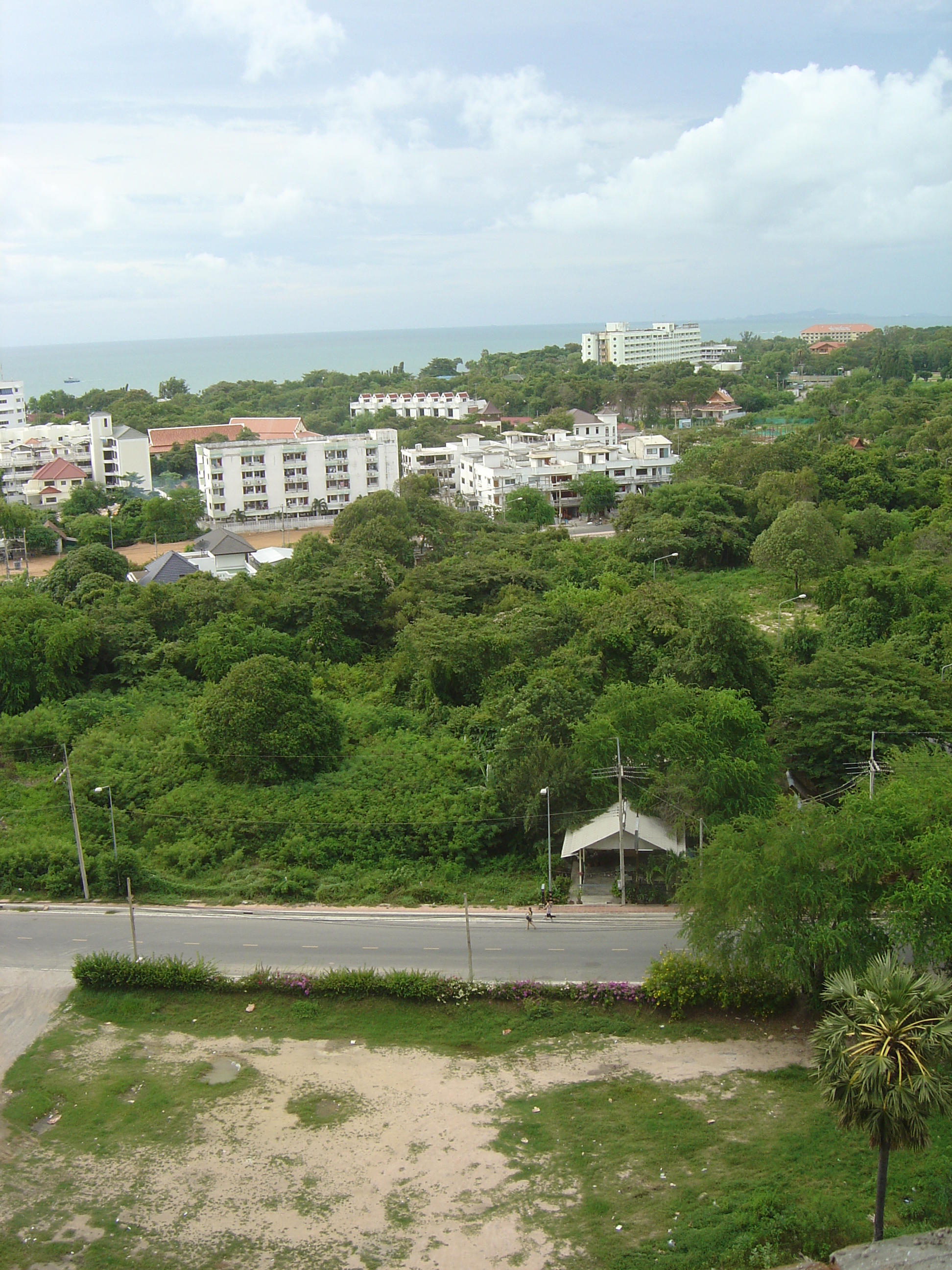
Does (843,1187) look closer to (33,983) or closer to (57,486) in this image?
(33,983)

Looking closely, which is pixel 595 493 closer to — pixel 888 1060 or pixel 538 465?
pixel 538 465

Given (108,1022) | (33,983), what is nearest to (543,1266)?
(108,1022)

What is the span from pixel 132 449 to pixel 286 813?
40635 mm

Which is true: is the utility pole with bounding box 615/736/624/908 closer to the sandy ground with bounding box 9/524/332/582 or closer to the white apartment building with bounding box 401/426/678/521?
the sandy ground with bounding box 9/524/332/582

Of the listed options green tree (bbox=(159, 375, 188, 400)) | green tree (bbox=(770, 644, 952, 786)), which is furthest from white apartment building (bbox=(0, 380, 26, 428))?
green tree (bbox=(770, 644, 952, 786))

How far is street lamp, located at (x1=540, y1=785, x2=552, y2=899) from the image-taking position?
16.2 metres

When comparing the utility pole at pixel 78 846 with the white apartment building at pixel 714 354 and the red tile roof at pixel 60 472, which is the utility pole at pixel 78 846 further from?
the white apartment building at pixel 714 354

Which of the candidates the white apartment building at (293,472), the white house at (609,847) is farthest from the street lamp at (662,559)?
the white apartment building at (293,472)

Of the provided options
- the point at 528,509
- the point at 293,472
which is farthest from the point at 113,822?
the point at 293,472

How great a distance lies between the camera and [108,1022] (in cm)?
1352

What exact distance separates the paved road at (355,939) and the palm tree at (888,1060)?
472 cm

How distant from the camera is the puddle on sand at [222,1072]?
12203 millimetres

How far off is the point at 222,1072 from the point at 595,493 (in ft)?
116

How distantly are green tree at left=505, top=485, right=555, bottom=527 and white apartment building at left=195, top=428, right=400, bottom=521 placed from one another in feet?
23.9
